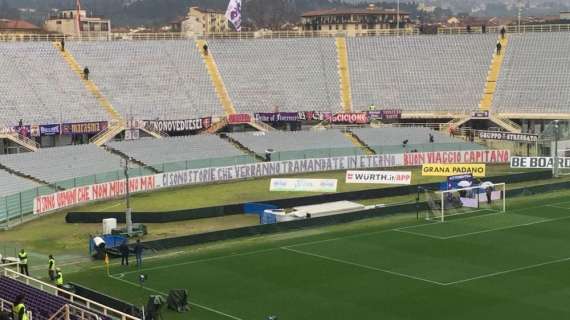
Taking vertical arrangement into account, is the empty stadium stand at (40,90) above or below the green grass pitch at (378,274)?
above

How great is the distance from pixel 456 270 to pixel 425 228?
10.4 m

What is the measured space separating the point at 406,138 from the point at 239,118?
1592 cm

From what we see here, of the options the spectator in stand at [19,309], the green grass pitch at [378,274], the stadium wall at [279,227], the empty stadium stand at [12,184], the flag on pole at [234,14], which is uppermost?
the flag on pole at [234,14]

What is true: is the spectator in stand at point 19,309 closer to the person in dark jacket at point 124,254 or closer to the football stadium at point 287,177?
the football stadium at point 287,177

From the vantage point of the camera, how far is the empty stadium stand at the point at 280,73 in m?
88.6

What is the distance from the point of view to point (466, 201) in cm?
5512

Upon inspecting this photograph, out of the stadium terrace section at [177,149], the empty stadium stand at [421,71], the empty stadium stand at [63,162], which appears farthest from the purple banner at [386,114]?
the empty stadium stand at [63,162]

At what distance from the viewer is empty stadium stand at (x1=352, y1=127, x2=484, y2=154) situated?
76938mm

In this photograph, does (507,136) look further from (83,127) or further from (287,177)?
(83,127)

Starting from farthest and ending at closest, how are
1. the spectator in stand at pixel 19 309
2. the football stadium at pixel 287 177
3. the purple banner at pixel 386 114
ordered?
the purple banner at pixel 386 114
the football stadium at pixel 287 177
the spectator in stand at pixel 19 309

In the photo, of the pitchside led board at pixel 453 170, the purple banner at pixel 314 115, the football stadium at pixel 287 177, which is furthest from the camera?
the purple banner at pixel 314 115

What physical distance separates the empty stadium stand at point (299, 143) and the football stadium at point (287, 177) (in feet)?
0.79

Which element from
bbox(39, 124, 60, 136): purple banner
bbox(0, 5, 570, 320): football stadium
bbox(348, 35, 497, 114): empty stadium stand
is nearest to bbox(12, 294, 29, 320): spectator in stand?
bbox(0, 5, 570, 320): football stadium

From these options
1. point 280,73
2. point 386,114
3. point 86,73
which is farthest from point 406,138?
point 86,73
